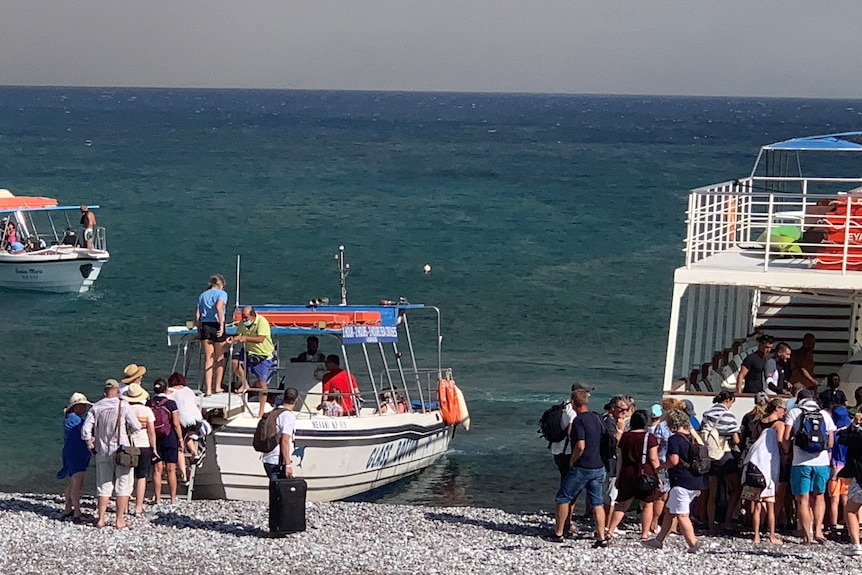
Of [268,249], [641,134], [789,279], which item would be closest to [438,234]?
[268,249]

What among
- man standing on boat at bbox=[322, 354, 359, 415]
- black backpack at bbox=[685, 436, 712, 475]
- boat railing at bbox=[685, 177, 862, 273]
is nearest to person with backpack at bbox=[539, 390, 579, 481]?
black backpack at bbox=[685, 436, 712, 475]

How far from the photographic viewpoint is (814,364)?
17.8 meters

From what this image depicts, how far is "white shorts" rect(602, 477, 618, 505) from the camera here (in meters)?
12.8

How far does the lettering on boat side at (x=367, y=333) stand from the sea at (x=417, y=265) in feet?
8.15

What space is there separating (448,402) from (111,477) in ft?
Answer: 24.2

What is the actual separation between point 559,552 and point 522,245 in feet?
138

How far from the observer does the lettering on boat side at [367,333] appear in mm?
17420

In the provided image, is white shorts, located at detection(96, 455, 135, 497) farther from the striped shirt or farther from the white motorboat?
the white motorboat

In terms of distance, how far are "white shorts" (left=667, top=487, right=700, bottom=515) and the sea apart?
6.24m

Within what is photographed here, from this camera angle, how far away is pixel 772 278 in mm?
15609

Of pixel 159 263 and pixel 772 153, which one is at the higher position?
pixel 772 153

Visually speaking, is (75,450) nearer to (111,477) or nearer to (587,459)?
(111,477)

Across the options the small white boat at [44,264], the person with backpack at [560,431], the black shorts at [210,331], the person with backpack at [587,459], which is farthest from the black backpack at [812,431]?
the small white boat at [44,264]

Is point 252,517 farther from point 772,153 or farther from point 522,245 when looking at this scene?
point 522,245
